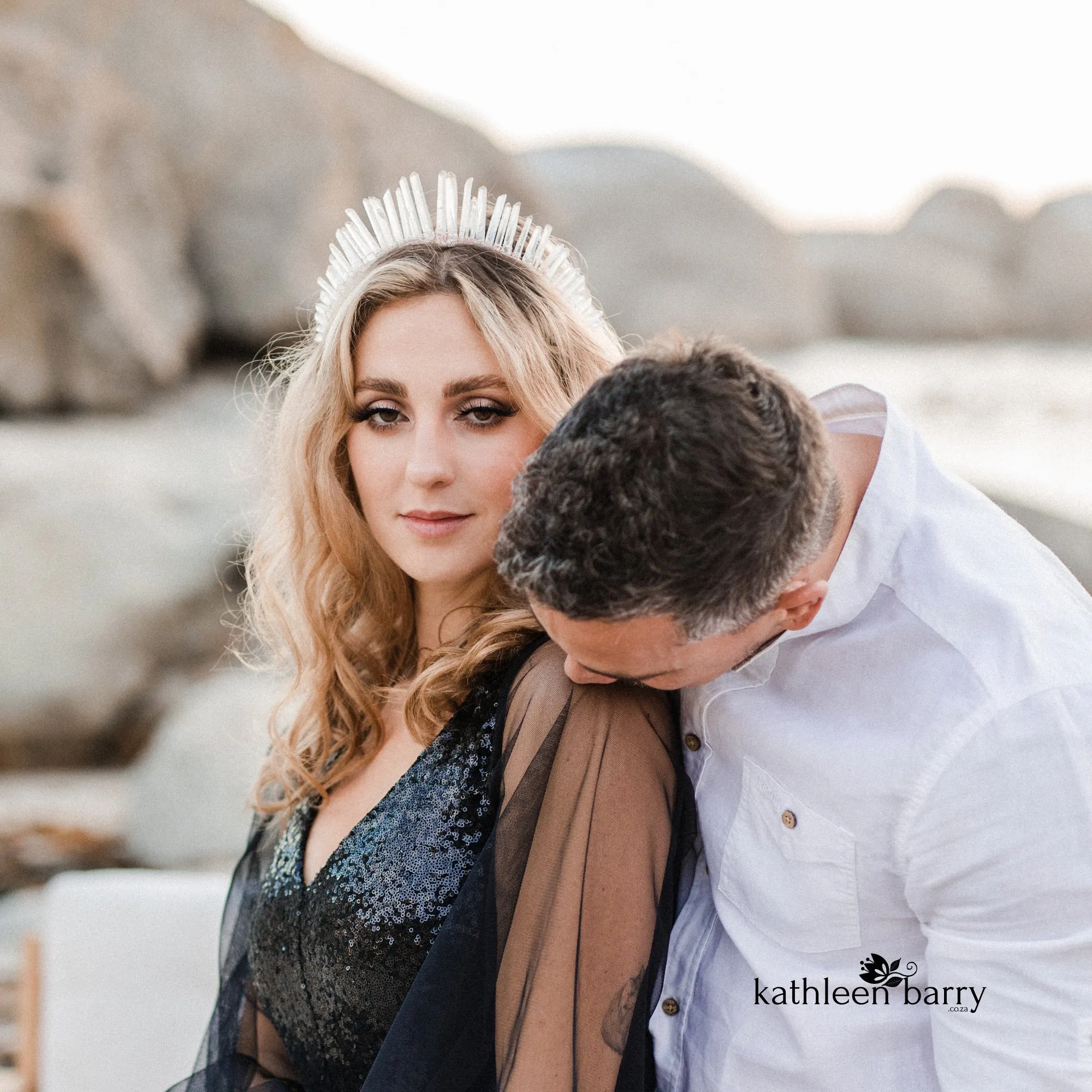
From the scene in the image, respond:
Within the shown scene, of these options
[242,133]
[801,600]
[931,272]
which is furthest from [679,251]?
[801,600]

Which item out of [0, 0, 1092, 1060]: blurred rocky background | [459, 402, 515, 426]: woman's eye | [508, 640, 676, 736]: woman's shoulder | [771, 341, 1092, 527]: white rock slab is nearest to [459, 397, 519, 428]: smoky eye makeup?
[459, 402, 515, 426]: woman's eye

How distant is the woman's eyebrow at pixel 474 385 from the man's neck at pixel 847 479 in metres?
0.47

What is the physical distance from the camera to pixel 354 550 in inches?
71.8

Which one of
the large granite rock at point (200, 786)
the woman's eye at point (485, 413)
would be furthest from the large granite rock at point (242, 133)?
the woman's eye at point (485, 413)

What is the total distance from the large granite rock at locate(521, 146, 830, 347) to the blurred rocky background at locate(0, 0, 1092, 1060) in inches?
0.8

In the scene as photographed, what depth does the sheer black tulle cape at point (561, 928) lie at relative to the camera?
1.25m

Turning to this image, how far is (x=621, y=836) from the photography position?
1288 millimetres

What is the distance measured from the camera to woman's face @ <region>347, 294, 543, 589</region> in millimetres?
1519

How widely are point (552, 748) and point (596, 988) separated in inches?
11.1

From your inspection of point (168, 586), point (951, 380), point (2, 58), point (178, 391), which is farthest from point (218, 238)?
point (951, 380)

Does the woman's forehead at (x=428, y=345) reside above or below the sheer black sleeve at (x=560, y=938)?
above

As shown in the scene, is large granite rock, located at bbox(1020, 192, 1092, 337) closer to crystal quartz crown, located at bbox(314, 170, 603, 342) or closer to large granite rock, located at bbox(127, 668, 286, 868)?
large granite rock, located at bbox(127, 668, 286, 868)

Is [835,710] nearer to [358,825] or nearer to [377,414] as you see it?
[358,825]

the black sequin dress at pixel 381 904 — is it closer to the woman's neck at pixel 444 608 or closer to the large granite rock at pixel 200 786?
the woman's neck at pixel 444 608
